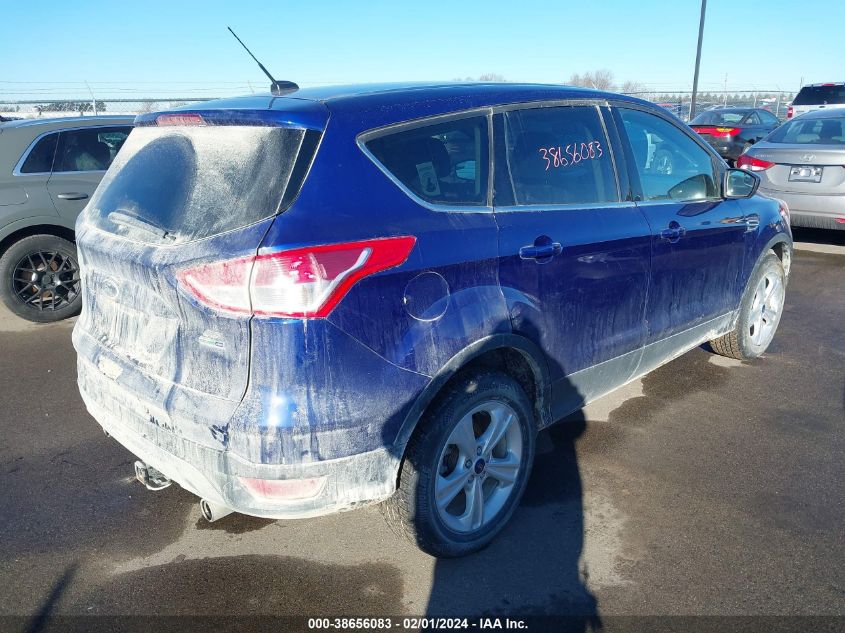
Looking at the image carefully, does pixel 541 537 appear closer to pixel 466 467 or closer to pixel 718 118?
pixel 466 467

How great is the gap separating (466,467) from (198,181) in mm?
1495

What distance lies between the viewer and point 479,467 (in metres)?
2.85

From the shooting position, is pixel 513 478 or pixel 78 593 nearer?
pixel 78 593

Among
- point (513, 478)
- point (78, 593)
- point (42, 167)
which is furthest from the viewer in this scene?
point (42, 167)

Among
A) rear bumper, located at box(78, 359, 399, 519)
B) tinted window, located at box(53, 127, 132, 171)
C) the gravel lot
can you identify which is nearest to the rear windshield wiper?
rear bumper, located at box(78, 359, 399, 519)

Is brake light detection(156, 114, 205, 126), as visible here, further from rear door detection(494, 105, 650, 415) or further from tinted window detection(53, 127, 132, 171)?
tinted window detection(53, 127, 132, 171)

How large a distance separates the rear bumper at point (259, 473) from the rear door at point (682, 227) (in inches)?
74.0

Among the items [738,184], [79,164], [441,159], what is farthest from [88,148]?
[738,184]

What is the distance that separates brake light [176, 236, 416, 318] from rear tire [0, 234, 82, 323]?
15.0ft

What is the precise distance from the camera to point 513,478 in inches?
118

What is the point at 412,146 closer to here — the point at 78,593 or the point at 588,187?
the point at 588,187

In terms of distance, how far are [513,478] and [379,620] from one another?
83 cm

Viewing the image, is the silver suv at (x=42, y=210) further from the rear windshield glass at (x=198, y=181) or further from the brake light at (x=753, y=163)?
the brake light at (x=753, y=163)

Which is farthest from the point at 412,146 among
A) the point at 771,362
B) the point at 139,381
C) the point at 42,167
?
the point at 42,167
